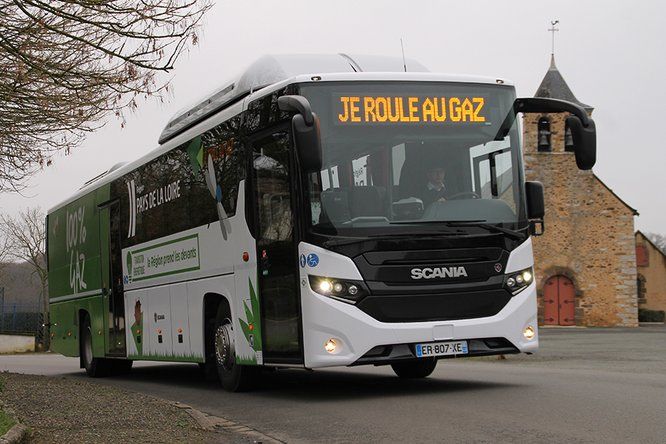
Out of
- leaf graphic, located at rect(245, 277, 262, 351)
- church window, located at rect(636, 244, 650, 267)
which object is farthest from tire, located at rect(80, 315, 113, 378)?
church window, located at rect(636, 244, 650, 267)

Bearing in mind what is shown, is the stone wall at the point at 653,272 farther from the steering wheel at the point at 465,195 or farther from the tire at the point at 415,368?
the steering wheel at the point at 465,195

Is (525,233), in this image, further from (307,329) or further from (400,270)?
(307,329)

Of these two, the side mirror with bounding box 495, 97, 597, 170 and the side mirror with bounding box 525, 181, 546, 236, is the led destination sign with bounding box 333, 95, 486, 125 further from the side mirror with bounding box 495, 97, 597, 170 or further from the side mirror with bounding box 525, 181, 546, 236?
the side mirror with bounding box 525, 181, 546, 236

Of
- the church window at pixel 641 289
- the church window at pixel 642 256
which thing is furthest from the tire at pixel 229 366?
the church window at pixel 642 256

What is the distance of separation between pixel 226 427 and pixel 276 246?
2.21m

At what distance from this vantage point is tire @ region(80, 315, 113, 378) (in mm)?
18531

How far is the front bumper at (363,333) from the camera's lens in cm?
991

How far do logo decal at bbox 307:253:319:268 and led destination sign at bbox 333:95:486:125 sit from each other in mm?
1392

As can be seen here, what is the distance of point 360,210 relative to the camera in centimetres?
1014

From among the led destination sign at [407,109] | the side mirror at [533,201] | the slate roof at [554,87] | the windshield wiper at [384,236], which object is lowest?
the windshield wiper at [384,236]

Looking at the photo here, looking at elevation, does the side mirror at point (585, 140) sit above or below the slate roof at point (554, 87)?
below

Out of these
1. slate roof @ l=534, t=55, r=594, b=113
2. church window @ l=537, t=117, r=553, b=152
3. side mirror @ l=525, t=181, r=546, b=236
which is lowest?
side mirror @ l=525, t=181, r=546, b=236

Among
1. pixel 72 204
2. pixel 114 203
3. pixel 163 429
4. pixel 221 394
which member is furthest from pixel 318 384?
pixel 72 204

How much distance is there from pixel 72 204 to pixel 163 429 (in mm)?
11849
